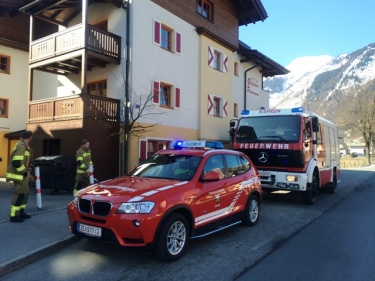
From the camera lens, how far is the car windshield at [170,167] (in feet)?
20.1

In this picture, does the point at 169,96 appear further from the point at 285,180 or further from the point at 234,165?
the point at 234,165

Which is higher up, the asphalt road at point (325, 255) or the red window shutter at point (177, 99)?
the red window shutter at point (177, 99)

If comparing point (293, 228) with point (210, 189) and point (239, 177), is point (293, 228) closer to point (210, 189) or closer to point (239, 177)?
point (239, 177)

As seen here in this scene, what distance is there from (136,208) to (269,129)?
22.0 ft

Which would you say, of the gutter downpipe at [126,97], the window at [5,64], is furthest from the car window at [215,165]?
the window at [5,64]

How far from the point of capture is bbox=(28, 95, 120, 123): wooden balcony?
514 inches

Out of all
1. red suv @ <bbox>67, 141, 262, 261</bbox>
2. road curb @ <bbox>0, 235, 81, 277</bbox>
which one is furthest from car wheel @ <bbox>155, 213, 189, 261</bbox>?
road curb @ <bbox>0, 235, 81, 277</bbox>

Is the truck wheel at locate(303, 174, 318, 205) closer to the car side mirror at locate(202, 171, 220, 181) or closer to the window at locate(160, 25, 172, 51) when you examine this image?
the car side mirror at locate(202, 171, 220, 181)

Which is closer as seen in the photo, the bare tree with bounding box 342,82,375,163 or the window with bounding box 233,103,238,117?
the window with bounding box 233,103,238,117

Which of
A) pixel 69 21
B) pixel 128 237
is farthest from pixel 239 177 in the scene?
pixel 69 21

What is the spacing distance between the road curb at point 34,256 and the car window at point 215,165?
8.69ft

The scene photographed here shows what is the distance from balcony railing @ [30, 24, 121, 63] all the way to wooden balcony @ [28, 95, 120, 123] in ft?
6.43

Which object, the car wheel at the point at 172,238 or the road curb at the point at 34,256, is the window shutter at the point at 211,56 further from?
the car wheel at the point at 172,238

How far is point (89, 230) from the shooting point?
16.8ft
